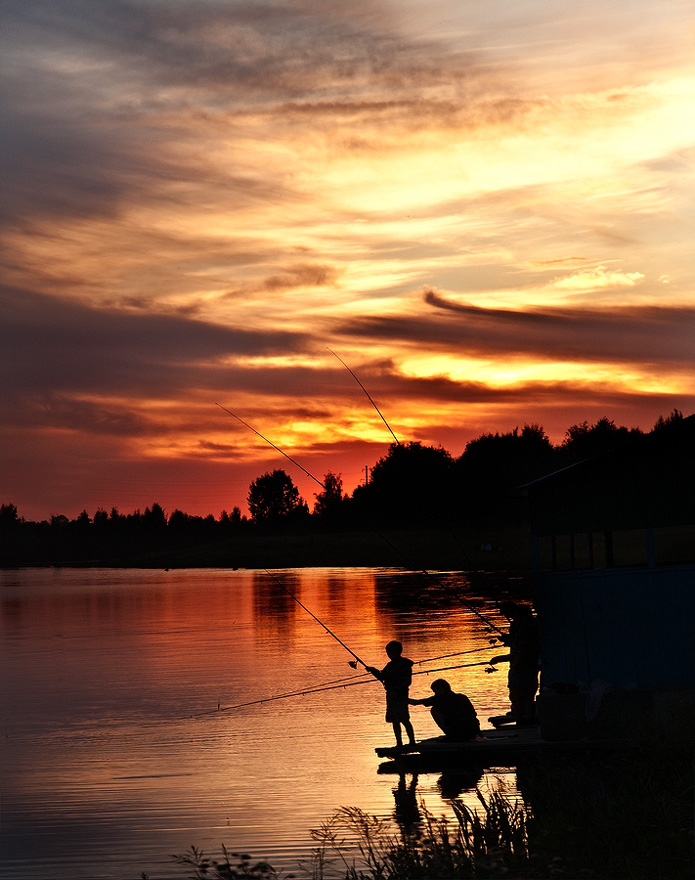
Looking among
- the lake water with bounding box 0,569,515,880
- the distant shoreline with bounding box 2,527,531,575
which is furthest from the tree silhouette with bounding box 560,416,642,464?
the lake water with bounding box 0,569,515,880

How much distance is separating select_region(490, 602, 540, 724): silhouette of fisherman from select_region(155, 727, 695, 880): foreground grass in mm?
3935

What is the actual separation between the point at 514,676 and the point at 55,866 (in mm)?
8220

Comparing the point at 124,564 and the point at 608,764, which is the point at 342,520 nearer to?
the point at 124,564

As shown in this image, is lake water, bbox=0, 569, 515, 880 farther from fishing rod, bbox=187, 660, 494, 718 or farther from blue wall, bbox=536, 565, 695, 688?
blue wall, bbox=536, 565, 695, 688

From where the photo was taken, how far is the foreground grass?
30.5ft

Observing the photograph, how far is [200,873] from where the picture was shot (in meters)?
11.0

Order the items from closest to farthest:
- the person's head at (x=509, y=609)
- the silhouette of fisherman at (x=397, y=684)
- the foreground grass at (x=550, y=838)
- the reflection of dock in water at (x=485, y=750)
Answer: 1. the foreground grass at (x=550, y=838)
2. the reflection of dock in water at (x=485, y=750)
3. the silhouette of fisherman at (x=397, y=684)
4. the person's head at (x=509, y=609)

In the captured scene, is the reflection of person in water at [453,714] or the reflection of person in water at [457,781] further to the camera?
the reflection of person in water at [453,714]

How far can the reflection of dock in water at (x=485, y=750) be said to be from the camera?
49.3ft

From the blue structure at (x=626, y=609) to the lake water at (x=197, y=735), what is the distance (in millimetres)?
1694

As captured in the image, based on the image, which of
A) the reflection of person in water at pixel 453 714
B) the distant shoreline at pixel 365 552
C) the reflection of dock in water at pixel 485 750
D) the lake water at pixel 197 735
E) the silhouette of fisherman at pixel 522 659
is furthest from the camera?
the distant shoreline at pixel 365 552

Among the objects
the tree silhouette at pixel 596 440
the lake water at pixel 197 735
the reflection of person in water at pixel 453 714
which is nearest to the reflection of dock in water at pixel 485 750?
the reflection of person in water at pixel 453 714

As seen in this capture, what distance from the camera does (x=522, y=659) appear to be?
57.7ft

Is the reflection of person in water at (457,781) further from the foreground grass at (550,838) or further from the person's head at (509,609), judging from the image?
the person's head at (509,609)
